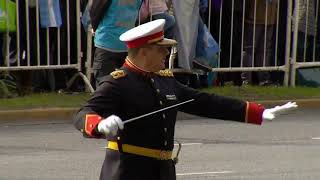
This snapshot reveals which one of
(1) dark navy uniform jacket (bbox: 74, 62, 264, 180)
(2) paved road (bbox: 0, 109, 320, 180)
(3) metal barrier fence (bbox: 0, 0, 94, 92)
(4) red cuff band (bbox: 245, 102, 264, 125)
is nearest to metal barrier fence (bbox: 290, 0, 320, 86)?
(2) paved road (bbox: 0, 109, 320, 180)

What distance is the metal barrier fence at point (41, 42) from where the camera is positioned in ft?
35.4

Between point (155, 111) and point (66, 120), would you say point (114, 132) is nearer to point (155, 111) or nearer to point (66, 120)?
point (155, 111)

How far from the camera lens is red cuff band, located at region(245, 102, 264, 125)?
4243 mm

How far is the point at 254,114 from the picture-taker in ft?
14.0

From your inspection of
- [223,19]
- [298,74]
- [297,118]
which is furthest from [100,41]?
[298,74]

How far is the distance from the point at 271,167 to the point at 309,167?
0.35 meters

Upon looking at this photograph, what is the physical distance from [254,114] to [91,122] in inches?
36.5

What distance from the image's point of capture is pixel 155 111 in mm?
4055

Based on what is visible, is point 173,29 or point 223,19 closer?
point 173,29

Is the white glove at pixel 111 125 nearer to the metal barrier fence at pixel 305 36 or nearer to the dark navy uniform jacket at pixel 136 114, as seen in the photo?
the dark navy uniform jacket at pixel 136 114

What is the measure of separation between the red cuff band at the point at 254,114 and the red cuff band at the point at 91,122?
0.86 m

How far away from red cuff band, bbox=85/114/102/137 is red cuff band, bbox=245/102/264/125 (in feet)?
2.82

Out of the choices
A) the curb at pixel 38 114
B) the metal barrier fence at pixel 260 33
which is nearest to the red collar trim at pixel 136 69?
the curb at pixel 38 114

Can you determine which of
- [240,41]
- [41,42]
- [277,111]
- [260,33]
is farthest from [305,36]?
[277,111]
